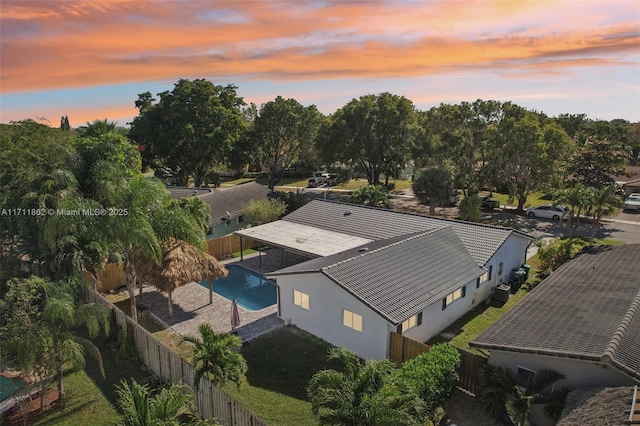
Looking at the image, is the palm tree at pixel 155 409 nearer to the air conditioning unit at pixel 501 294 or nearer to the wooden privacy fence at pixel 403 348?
the wooden privacy fence at pixel 403 348

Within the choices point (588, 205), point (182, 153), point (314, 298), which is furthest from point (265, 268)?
point (182, 153)

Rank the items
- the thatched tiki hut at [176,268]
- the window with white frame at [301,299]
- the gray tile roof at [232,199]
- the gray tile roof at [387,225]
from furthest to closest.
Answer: the gray tile roof at [232,199] → the gray tile roof at [387,225] → the thatched tiki hut at [176,268] → the window with white frame at [301,299]

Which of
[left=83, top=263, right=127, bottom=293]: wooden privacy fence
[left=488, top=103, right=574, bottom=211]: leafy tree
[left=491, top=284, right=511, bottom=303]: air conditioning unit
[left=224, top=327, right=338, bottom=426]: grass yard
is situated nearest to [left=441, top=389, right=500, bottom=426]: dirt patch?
[left=224, top=327, right=338, bottom=426]: grass yard

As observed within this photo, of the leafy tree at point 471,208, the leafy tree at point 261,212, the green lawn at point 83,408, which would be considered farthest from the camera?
the leafy tree at point 471,208

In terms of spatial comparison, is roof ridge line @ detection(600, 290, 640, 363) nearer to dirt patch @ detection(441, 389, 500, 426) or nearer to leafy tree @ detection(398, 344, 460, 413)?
dirt patch @ detection(441, 389, 500, 426)

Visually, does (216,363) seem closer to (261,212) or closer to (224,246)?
(224,246)

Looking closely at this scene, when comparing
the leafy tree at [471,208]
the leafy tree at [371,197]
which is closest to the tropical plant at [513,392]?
the leafy tree at [471,208]

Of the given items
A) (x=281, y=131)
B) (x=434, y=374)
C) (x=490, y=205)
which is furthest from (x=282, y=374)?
(x=281, y=131)
